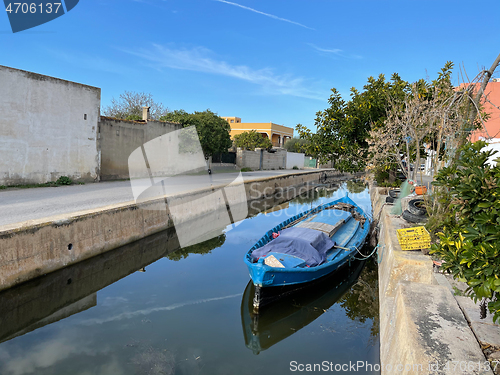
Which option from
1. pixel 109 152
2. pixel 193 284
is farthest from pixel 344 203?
pixel 109 152

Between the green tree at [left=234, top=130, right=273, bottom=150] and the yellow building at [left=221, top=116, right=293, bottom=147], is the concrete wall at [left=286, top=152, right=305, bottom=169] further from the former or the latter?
the yellow building at [left=221, top=116, right=293, bottom=147]

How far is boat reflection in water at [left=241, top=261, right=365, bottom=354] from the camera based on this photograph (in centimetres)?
635

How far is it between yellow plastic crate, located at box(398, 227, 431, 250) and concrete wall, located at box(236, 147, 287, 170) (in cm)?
2744

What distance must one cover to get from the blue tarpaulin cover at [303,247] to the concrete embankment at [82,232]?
459cm

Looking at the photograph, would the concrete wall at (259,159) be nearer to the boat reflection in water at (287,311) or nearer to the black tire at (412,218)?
the black tire at (412,218)

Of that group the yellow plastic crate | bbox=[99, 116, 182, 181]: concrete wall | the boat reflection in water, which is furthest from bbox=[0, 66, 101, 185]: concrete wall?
the yellow plastic crate

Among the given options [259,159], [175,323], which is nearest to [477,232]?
[175,323]

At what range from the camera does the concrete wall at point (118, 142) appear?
1769cm

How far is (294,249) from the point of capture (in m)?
7.80

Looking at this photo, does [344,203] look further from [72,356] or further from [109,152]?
[109,152]

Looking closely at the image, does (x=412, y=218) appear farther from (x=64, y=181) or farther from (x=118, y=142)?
(x=118, y=142)

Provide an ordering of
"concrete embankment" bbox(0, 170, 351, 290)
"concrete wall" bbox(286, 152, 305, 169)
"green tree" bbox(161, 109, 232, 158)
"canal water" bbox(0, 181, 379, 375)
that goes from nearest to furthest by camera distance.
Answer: "canal water" bbox(0, 181, 379, 375) < "concrete embankment" bbox(0, 170, 351, 290) < "green tree" bbox(161, 109, 232, 158) < "concrete wall" bbox(286, 152, 305, 169)

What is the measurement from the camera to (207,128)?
25.6m

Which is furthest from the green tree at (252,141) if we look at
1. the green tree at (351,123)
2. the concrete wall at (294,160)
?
the green tree at (351,123)
